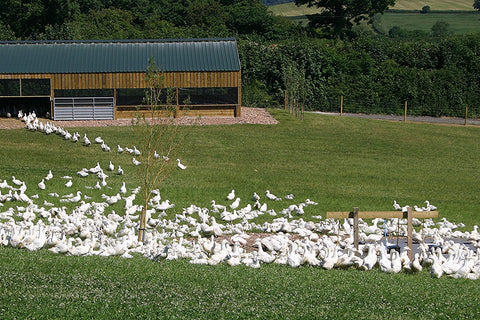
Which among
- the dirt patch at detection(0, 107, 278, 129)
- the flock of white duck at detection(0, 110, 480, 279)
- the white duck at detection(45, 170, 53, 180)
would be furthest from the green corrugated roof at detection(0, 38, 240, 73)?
the flock of white duck at detection(0, 110, 480, 279)

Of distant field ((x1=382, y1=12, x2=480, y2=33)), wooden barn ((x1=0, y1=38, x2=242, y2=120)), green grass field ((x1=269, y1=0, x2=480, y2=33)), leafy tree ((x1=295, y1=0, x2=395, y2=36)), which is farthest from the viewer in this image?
green grass field ((x1=269, y1=0, x2=480, y2=33))

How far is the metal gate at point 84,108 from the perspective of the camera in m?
42.4

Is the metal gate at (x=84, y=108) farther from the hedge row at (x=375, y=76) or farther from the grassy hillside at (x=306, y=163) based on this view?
the hedge row at (x=375, y=76)

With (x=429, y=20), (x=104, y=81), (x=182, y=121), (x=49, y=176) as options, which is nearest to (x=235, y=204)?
(x=49, y=176)

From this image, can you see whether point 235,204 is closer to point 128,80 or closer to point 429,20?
point 128,80

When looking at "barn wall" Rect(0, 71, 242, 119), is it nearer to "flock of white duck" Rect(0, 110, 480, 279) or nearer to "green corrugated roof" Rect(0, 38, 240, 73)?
"green corrugated roof" Rect(0, 38, 240, 73)

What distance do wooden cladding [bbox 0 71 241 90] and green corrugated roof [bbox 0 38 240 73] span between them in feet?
0.96

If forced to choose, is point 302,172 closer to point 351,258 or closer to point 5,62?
point 351,258

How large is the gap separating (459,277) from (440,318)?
3.52 metres

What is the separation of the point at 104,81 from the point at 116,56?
2324 mm

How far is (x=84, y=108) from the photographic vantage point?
42.8 m

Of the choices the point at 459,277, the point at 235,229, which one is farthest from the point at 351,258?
the point at 235,229

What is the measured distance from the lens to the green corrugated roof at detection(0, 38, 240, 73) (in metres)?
43.4

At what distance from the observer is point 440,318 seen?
12688 mm
